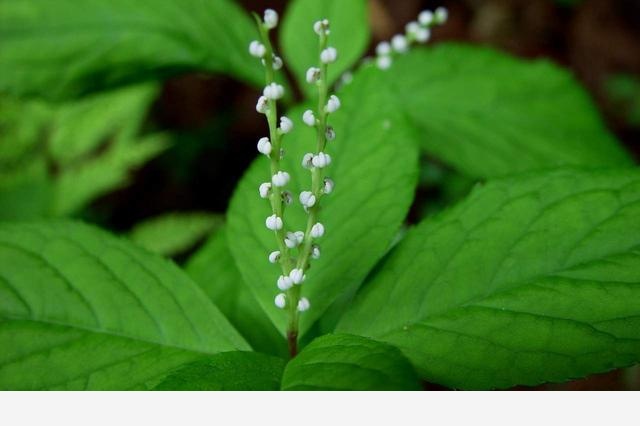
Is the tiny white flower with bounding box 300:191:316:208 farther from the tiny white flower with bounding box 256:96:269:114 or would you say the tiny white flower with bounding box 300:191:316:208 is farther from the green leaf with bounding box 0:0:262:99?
the green leaf with bounding box 0:0:262:99

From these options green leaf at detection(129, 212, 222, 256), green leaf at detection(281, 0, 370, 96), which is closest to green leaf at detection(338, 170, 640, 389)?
green leaf at detection(281, 0, 370, 96)

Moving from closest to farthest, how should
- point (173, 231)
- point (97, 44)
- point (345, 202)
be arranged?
point (345, 202) → point (97, 44) → point (173, 231)

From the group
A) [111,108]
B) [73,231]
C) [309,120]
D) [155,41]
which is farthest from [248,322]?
[111,108]

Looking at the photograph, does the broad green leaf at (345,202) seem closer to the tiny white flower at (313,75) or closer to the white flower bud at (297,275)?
the white flower bud at (297,275)

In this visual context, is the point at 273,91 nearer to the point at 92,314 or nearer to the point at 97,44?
the point at 92,314

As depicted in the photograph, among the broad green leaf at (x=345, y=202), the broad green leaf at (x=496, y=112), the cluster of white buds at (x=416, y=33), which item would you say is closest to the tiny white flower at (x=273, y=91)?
the broad green leaf at (x=345, y=202)

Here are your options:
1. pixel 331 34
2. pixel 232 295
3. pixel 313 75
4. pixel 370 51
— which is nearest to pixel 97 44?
pixel 331 34
